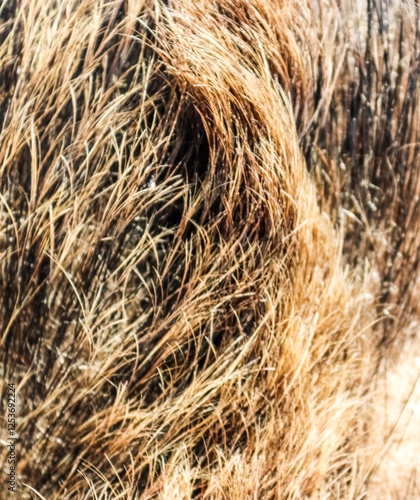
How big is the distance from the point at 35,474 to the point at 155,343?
0.33m

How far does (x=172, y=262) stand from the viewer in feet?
3.24

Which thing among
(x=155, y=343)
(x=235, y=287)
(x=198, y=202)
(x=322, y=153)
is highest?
(x=322, y=153)

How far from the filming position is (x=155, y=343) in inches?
38.4

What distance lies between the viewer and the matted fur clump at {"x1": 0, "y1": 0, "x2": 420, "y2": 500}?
3.16ft

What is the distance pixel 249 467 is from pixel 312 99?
26.6 inches

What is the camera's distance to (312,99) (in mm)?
1013

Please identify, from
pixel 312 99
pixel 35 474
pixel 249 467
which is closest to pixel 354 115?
pixel 312 99

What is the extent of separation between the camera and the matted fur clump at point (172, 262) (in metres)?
0.96

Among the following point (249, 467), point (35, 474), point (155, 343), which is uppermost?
point (155, 343)

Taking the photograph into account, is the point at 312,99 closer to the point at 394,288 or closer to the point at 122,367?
the point at 394,288

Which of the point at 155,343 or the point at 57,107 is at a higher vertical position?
the point at 57,107

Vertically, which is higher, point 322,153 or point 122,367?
point 322,153

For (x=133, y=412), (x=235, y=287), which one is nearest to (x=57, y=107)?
(x=235, y=287)

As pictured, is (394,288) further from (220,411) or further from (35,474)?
(35,474)
